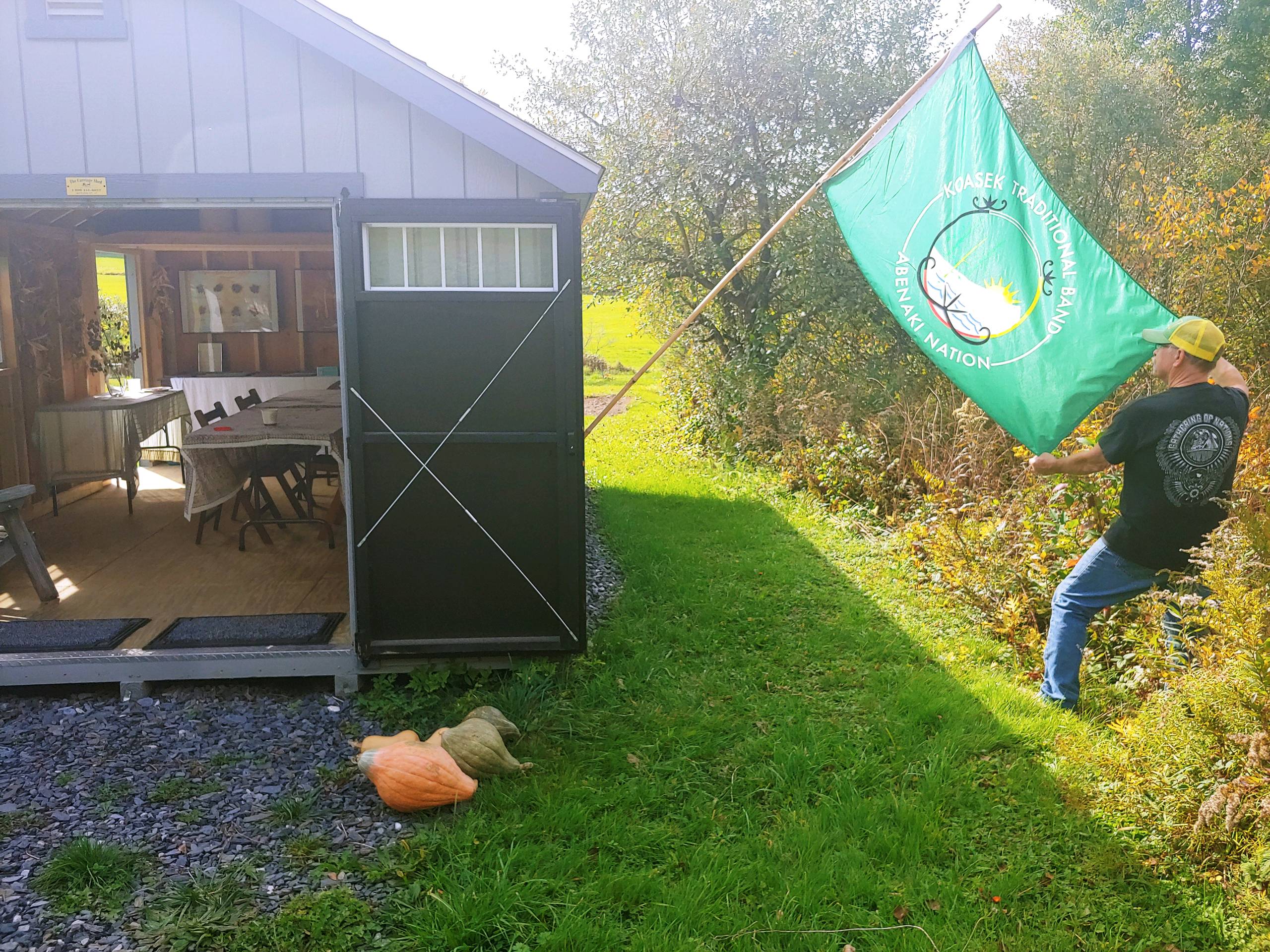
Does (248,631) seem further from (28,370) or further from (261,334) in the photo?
(261,334)

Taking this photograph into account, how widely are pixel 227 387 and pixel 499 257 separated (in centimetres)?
799

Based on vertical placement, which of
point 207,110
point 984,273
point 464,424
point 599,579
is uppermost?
point 207,110

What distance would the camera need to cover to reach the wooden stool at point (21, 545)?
5953mm

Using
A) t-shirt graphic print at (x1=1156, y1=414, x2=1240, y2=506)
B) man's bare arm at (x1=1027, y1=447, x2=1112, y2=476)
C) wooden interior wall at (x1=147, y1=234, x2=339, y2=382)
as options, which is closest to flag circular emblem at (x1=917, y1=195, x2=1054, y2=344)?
man's bare arm at (x1=1027, y1=447, x2=1112, y2=476)

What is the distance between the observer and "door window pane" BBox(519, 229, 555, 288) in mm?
5074

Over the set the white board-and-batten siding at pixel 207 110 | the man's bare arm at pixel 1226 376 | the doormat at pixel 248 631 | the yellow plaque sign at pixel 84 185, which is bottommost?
the doormat at pixel 248 631

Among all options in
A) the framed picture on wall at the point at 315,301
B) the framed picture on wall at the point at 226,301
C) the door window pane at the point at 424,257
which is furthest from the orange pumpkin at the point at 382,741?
the framed picture on wall at the point at 226,301

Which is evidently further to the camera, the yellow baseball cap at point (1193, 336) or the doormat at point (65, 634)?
the doormat at point (65, 634)

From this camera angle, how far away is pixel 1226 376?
14.6 ft

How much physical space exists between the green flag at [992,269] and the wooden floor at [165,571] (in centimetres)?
349

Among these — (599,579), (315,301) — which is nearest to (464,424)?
(599,579)

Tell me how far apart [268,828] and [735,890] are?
1.86 m

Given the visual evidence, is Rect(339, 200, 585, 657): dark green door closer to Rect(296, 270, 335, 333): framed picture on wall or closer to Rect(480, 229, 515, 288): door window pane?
Rect(480, 229, 515, 288): door window pane

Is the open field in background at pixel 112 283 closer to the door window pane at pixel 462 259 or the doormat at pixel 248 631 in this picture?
the doormat at pixel 248 631
